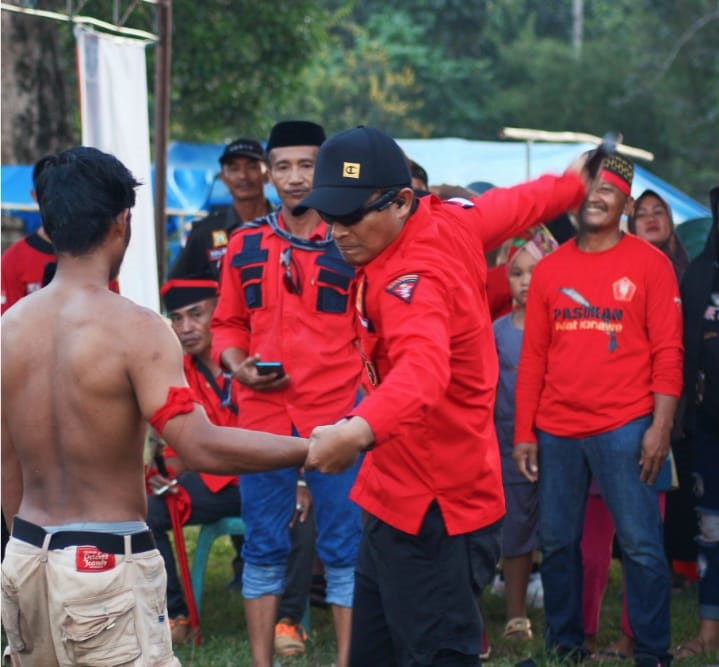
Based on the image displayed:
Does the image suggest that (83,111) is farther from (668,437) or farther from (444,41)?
(444,41)

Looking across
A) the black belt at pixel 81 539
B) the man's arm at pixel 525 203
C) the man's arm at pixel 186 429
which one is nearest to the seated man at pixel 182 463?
the man's arm at pixel 525 203

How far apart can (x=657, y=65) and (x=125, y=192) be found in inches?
1516

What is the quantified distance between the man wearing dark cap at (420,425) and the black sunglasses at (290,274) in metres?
1.55

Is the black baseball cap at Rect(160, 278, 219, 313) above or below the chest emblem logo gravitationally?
below

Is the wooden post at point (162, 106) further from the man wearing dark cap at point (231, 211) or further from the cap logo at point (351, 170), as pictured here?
the cap logo at point (351, 170)

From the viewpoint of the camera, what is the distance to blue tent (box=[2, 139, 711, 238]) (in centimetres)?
1731

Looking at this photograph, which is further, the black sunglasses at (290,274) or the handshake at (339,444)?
the black sunglasses at (290,274)

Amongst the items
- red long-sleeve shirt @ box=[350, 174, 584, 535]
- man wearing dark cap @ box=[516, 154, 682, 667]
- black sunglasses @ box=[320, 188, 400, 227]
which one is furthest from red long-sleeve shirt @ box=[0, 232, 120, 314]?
black sunglasses @ box=[320, 188, 400, 227]

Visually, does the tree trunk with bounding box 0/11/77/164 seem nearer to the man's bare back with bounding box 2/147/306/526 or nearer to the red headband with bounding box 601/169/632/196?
the red headband with bounding box 601/169/632/196

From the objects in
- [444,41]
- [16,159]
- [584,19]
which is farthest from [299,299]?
[584,19]

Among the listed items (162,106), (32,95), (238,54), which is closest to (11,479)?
(162,106)

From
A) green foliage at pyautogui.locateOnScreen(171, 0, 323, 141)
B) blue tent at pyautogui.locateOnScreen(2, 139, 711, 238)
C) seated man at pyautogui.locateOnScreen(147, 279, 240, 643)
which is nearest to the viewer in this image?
seated man at pyautogui.locateOnScreen(147, 279, 240, 643)

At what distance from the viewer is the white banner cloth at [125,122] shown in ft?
26.8

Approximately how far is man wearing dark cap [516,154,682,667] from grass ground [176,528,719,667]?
45 centimetres
